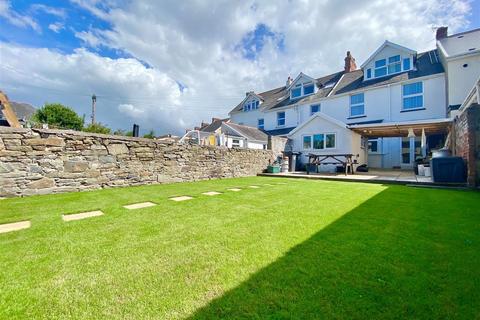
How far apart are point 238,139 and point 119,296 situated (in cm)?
1674

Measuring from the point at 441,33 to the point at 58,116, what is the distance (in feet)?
132

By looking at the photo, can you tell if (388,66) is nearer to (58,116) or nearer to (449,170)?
(449,170)

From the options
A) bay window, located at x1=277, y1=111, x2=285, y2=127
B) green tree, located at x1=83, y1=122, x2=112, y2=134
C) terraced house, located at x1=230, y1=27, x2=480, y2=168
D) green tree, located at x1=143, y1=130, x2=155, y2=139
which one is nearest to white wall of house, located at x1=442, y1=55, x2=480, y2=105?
terraced house, located at x1=230, y1=27, x2=480, y2=168

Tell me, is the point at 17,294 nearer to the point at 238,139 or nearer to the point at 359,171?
the point at 359,171

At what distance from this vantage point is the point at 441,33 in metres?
15.6

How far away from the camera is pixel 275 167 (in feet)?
44.0

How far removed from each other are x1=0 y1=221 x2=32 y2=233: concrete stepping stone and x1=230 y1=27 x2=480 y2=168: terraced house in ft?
46.5

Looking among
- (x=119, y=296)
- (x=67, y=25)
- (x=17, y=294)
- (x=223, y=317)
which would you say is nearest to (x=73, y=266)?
(x=17, y=294)

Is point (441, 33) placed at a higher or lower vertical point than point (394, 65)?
higher

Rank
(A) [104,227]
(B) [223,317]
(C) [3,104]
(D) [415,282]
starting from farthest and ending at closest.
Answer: (C) [3,104] → (A) [104,227] → (D) [415,282] → (B) [223,317]

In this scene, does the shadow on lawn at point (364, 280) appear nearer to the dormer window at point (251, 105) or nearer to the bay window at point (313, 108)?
the bay window at point (313, 108)

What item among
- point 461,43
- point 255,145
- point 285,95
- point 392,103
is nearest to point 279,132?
point 255,145

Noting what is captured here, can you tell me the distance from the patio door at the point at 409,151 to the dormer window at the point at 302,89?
8.83 metres

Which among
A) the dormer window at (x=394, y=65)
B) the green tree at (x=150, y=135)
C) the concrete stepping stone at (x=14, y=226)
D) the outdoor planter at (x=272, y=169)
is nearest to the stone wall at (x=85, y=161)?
the concrete stepping stone at (x=14, y=226)
